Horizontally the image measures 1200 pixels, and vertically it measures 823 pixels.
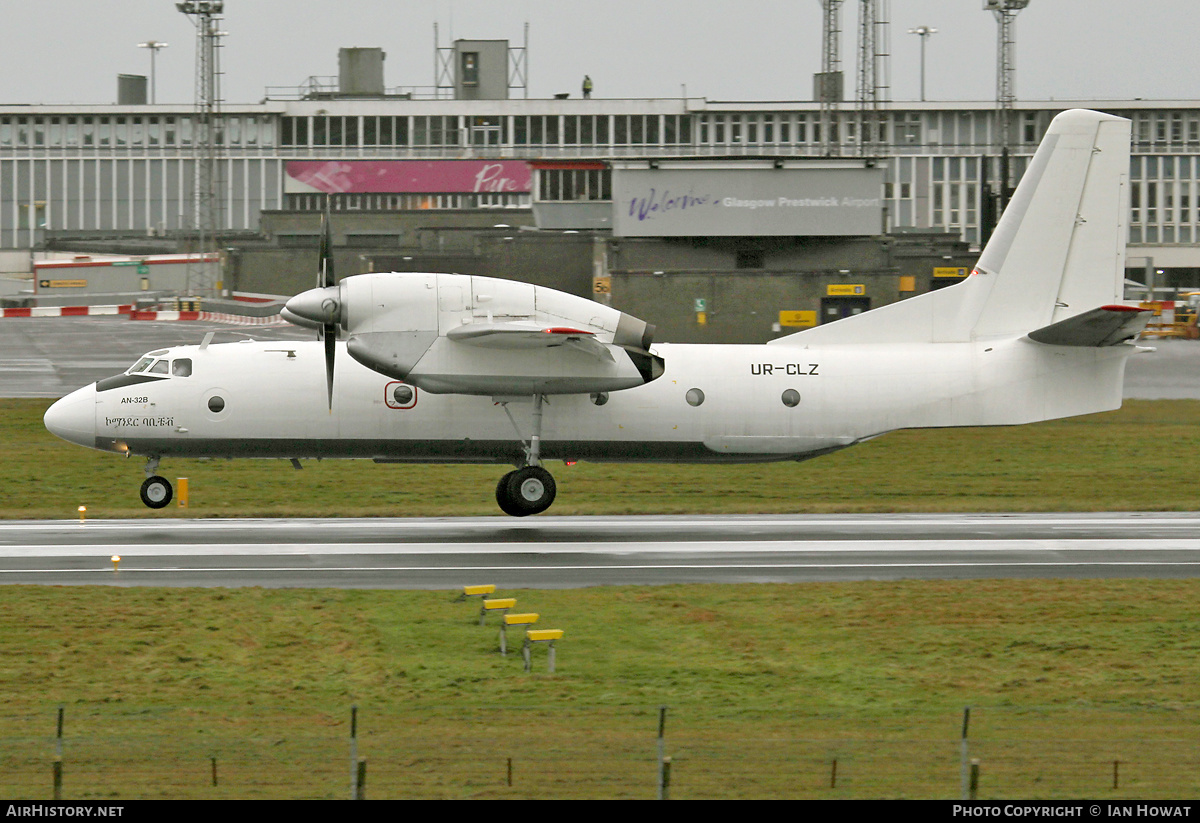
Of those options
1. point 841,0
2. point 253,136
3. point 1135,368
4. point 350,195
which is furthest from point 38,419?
point 253,136

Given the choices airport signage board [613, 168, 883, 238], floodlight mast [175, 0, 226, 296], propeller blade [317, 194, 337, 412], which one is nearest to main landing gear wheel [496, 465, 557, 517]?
propeller blade [317, 194, 337, 412]

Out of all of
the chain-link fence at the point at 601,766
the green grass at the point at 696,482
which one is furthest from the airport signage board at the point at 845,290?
the chain-link fence at the point at 601,766

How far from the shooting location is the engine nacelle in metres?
22.9

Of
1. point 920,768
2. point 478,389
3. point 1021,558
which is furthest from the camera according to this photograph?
point 478,389

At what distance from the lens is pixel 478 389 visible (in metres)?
23.3

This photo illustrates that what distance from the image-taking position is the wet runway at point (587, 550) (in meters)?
19.8

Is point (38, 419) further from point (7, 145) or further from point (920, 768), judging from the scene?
point (7, 145)

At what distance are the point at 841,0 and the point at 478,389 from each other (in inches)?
2247

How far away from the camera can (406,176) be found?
323 ft

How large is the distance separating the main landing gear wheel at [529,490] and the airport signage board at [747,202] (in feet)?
124

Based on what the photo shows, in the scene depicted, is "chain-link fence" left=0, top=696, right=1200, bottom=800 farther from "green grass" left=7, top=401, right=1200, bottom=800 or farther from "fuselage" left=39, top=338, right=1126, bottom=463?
"fuselage" left=39, top=338, right=1126, bottom=463

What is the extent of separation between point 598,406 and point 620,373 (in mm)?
1130

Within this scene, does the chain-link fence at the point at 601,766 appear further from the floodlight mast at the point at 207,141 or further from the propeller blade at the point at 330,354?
the floodlight mast at the point at 207,141

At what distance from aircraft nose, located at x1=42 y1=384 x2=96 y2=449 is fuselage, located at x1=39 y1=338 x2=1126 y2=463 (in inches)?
1.1
